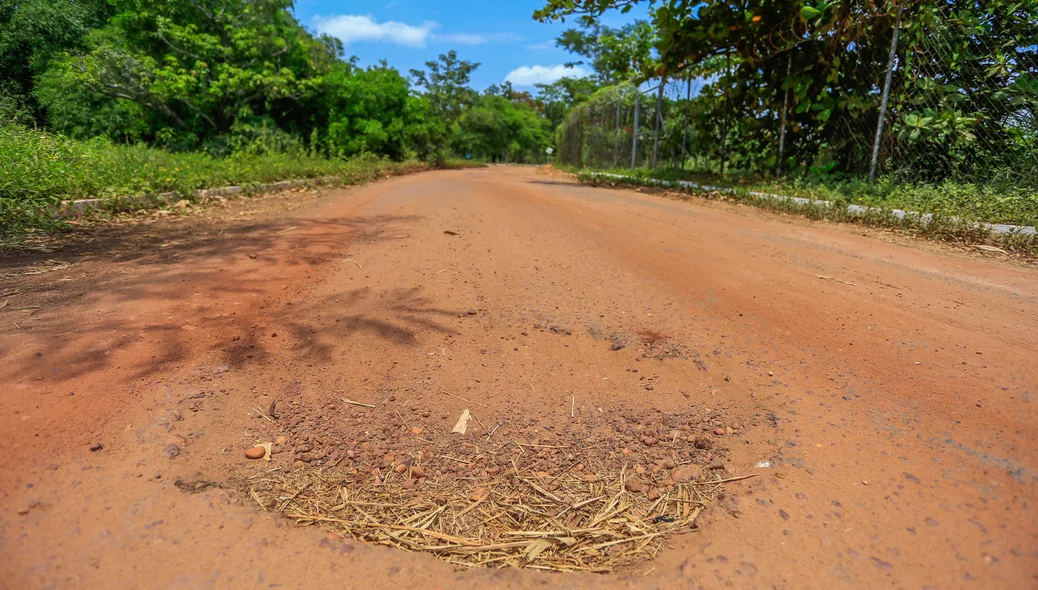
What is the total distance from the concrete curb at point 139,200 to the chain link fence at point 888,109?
870 centimetres

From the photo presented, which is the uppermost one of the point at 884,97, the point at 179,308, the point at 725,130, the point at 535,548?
the point at 884,97

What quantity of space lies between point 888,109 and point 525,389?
7949 mm

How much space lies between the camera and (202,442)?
79.0 inches

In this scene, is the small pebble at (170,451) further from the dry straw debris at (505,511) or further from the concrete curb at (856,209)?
the concrete curb at (856,209)

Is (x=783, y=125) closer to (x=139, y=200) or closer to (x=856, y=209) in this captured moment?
(x=856, y=209)

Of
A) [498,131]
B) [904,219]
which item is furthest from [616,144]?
[498,131]

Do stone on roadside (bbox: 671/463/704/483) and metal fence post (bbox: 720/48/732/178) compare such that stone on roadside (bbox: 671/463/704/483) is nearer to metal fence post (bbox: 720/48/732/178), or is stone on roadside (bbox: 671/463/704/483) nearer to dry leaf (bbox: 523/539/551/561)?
dry leaf (bbox: 523/539/551/561)

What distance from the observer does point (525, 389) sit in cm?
239

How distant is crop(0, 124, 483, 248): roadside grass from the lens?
16.7 ft

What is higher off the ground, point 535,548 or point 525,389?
point 525,389

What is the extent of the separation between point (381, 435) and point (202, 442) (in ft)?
2.07

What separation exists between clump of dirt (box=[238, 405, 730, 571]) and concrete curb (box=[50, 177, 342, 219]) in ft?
17.1

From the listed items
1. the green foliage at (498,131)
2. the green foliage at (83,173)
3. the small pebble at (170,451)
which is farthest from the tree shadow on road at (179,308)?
the green foliage at (498,131)

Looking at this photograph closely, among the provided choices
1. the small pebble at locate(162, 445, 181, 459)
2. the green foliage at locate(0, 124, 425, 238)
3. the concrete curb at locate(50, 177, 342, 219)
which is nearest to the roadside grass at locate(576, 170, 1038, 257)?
the small pebble at locate(162, 445, 181, 459)
